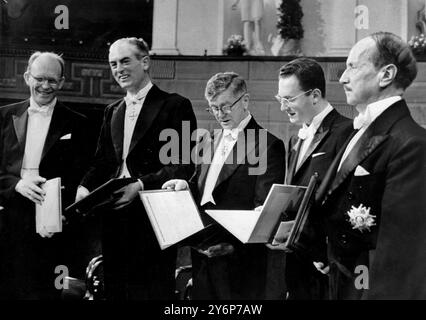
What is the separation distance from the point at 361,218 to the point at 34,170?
146 centimetres

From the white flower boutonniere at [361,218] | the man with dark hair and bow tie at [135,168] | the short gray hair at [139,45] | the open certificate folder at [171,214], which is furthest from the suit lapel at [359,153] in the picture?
the short gray hair at [139,45]

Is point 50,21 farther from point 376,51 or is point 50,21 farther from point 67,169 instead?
point 376,51

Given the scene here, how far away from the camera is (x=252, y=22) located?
284 centimetres

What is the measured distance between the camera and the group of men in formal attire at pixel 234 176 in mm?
2039

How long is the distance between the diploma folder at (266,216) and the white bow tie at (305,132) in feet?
0.82

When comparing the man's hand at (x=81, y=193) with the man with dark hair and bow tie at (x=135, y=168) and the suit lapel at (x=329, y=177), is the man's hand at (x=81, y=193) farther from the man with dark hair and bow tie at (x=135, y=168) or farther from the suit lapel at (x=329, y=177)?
the suit lapel at (x=329, y=177)

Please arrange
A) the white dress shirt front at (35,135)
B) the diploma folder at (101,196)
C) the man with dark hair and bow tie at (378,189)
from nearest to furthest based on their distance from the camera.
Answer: the man with dark hair and bow tie at (378,189), the diploma folder at (101,196), the white dress shirt front at (35,135)

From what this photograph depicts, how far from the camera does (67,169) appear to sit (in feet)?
9.02

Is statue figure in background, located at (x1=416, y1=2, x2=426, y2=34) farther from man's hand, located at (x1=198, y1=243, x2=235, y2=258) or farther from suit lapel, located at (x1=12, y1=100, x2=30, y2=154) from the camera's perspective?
suit lapel, located at (x1=12, y1=100, x2=30, y2=154)

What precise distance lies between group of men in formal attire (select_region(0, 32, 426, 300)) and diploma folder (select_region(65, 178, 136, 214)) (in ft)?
0.11

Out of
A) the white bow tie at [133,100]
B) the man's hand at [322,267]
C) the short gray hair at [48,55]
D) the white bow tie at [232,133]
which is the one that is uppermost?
the short gray hair at [48,55]

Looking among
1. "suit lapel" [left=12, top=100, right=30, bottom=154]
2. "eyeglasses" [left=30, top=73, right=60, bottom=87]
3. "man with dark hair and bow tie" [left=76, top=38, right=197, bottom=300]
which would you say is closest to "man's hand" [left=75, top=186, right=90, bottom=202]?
"man with dark hair and bow tie" [left=76, top=38, right=197, bottom=300]

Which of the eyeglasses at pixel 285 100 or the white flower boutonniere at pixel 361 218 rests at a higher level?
the eyeglasses at pixel 285 100
